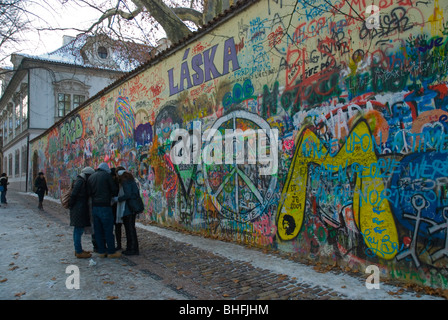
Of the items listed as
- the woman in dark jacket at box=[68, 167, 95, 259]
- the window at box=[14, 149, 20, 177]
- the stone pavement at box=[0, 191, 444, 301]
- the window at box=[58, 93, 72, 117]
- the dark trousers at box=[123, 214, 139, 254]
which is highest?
the window at box=[58, 93, 72, 117]

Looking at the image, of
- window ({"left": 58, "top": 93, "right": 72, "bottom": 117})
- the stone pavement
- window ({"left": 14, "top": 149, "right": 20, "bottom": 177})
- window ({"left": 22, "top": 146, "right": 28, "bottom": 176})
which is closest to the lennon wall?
the stone pavement

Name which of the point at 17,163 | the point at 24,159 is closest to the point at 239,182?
the point at 24,159

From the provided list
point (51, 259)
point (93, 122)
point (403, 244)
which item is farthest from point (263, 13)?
point (93, 122)

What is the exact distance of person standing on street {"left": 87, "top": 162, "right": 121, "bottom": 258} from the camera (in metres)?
5.83

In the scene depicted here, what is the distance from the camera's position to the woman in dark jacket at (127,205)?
6051mm

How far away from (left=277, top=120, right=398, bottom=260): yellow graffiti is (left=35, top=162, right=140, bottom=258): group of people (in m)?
2.92

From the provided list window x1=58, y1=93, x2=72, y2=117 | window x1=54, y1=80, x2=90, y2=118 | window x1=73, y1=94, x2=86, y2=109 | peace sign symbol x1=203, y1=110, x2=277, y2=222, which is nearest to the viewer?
peace sign symbol x1=203, y1=110, x2=277, y2=222

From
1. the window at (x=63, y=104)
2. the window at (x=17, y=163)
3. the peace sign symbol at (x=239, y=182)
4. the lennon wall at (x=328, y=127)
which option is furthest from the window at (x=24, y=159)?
the peace sign symbol at (x=239, y=182)

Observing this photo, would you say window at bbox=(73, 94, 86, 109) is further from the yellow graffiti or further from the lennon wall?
the yellow graffiti

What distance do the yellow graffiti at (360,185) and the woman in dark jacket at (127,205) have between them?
112 inches
